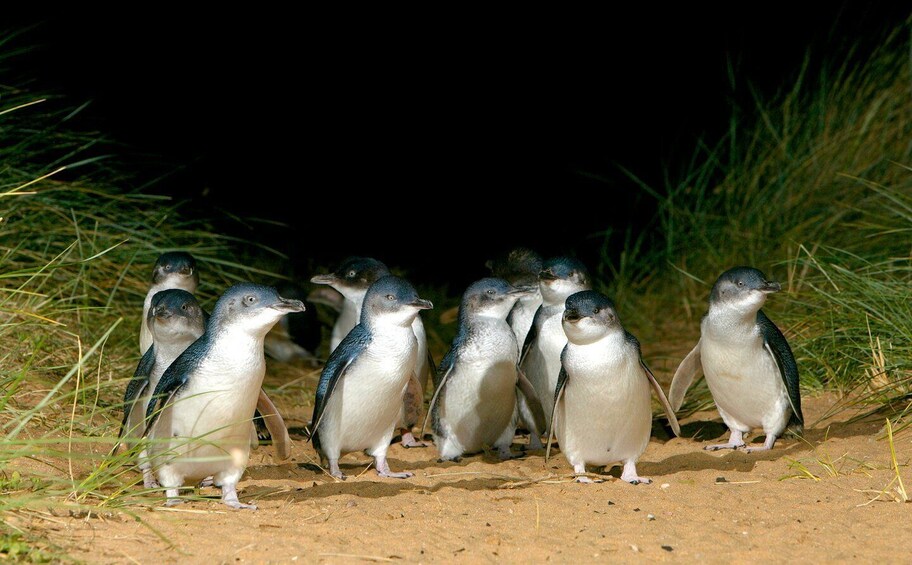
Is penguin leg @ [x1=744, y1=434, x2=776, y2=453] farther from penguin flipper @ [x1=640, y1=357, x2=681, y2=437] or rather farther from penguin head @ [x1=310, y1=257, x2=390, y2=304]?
penguin head @ [x1=310, y1=257, x2=390, y2=304]

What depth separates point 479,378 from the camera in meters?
5.65

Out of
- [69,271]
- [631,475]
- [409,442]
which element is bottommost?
[409,442]

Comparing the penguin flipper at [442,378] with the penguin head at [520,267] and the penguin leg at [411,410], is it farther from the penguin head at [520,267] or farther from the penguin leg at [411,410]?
the penguin head at [520,267]

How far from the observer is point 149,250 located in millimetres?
6996

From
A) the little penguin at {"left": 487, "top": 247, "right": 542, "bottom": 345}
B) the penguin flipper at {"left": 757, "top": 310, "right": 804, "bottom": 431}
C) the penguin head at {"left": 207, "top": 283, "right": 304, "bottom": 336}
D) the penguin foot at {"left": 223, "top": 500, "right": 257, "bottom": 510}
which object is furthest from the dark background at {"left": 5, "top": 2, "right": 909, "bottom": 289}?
the penguin foot at {"left": 223, "top": 500, "right": 257, "bottom": 510}

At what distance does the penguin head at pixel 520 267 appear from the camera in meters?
6.75

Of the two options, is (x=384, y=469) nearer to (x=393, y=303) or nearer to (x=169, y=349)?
(x=393, y=303)

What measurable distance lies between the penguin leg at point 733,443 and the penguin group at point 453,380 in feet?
0.04

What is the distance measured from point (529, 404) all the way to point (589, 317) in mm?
1099

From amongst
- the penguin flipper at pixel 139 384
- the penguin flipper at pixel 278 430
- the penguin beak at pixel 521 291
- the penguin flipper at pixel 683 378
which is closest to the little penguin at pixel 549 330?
the penguin beak at pixel 521 291

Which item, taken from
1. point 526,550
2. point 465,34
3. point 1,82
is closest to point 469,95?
point 465,34

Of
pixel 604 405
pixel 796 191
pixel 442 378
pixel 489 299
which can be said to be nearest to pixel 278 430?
pixel 442 378

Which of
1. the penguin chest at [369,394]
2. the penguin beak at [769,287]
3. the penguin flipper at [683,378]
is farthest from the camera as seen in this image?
the penguin flipper at [683,378]

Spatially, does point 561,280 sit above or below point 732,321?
above
